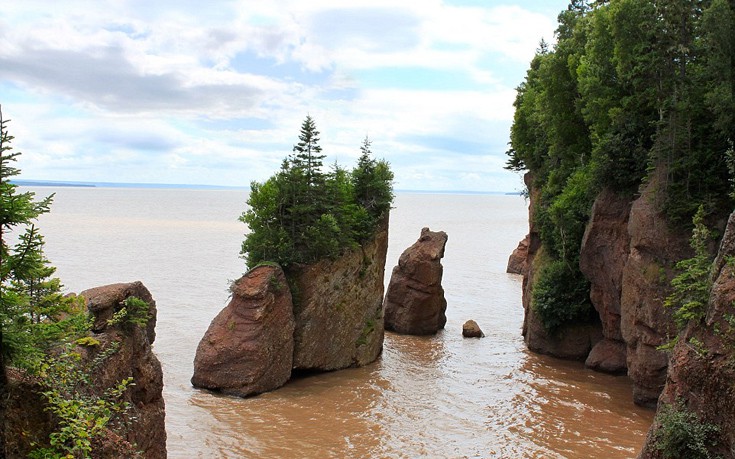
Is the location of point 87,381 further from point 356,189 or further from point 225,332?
point 356,189

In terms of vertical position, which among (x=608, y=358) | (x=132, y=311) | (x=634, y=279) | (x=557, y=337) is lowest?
(x=608, y=358)

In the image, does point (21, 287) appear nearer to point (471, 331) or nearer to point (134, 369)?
point (134, 369)

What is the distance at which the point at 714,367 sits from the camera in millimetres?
13281

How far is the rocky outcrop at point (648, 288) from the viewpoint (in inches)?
799

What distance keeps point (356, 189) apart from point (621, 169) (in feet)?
39.4

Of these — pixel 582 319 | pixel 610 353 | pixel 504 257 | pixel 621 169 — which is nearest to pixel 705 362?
pixel 621 169

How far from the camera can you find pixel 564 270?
28500 mm

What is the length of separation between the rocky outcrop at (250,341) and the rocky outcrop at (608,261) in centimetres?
1251

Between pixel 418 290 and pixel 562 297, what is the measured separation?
857 cm

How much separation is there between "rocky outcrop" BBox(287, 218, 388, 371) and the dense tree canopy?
879 cm

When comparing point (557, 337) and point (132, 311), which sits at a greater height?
point (132, 311)

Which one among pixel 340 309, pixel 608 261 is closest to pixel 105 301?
pixel 340 309

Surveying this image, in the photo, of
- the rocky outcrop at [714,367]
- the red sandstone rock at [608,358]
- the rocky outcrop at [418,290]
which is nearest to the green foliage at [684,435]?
the rocky outcrop at [714,367]

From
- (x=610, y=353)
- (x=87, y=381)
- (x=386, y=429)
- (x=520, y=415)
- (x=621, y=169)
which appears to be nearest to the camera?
(x=87, y=381)
